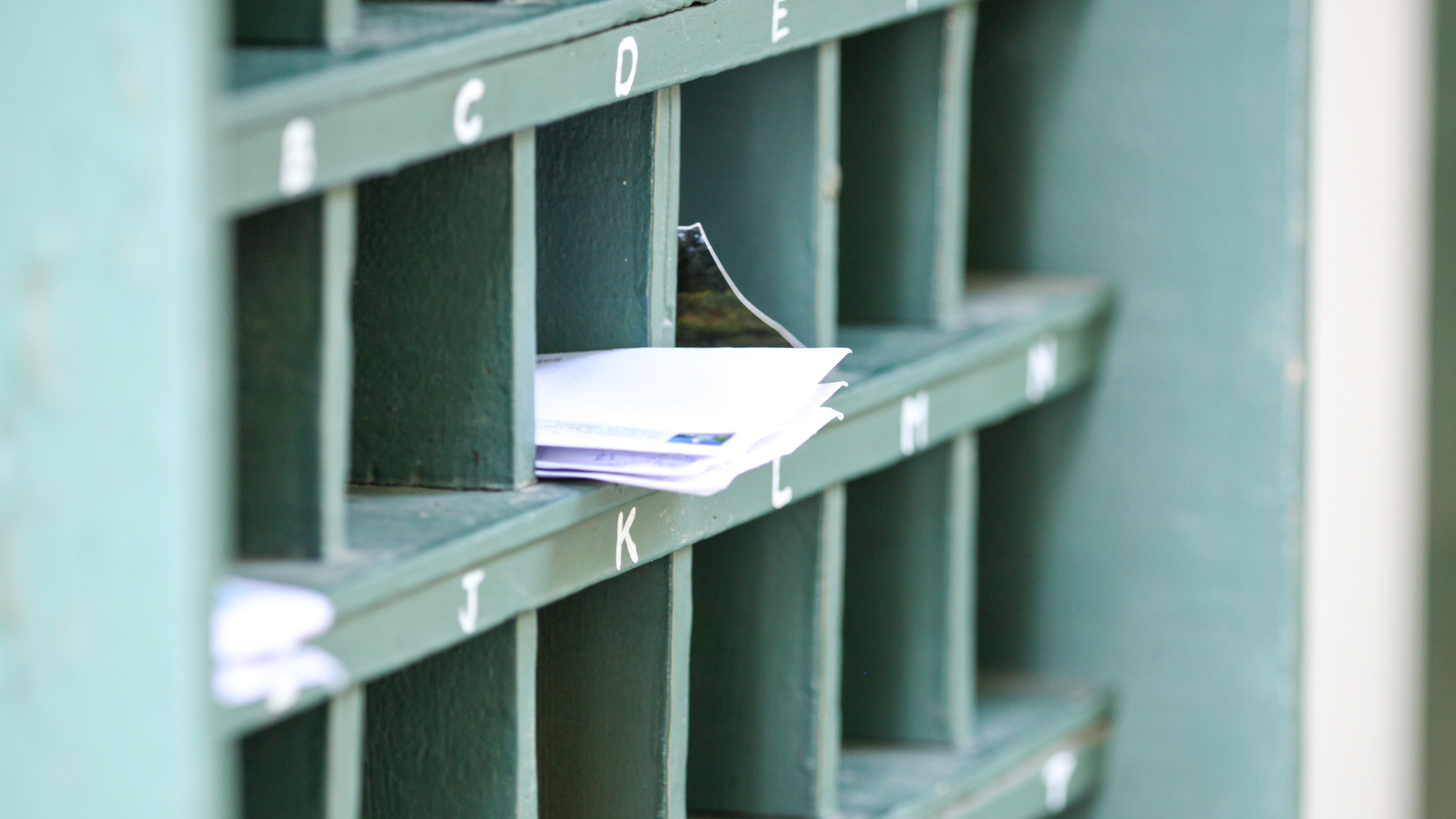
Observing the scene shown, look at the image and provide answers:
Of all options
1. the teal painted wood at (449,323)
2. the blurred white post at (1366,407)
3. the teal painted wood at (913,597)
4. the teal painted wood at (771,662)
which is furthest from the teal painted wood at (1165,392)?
the teal painted wood at (449,323)

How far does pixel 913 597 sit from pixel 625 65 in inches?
27.5

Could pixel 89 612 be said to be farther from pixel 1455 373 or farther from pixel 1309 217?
pixel 1455 373

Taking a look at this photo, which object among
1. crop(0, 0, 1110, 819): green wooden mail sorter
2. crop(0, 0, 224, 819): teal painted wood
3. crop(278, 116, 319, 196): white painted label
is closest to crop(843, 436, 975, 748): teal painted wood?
crop(0, 0, 1110, 819): green wooden mail sorter

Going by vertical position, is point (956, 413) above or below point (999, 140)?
below

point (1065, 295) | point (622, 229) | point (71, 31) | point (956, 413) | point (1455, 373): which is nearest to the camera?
point (71, 31)

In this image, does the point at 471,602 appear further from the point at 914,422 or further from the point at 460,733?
the point at 914,422

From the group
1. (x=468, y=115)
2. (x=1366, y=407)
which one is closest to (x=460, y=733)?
(x=468, y=115)

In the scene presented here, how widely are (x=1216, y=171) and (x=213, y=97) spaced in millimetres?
1293

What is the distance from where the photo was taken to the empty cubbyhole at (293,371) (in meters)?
0.82

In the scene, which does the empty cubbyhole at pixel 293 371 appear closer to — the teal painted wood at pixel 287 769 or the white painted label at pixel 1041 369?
the teal painted wood at pixel 287 769

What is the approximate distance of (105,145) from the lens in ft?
1.97

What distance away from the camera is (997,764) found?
1.57m

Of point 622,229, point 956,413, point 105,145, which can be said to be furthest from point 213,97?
point 956,413

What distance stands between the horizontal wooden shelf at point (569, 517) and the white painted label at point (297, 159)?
0.18 metres
